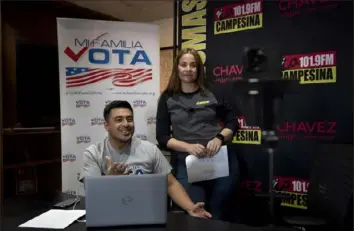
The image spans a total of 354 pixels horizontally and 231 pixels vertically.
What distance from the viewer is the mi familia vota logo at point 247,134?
271 centimetres

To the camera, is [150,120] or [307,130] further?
[150,120]

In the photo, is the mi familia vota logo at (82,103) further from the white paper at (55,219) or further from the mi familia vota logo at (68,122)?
the white paper at (55,219)

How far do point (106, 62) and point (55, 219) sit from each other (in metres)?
1.83

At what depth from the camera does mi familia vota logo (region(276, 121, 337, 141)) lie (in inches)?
93.3

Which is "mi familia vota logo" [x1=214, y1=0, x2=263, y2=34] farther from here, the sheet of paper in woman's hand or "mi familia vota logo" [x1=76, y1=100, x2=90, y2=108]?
"mi familia vota logo" [x1=76, y1=100, x2=90, y2=108]

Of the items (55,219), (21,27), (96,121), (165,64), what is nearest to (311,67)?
(96,121)

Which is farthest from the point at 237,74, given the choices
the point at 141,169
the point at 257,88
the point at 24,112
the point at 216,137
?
the point at 24,112

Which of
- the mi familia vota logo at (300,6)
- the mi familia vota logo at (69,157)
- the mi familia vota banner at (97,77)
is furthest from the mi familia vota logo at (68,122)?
the mi familia vota logo at (300,6)

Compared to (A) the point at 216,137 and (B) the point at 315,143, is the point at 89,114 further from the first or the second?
(B) the point at 315,143

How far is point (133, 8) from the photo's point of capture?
3.87m

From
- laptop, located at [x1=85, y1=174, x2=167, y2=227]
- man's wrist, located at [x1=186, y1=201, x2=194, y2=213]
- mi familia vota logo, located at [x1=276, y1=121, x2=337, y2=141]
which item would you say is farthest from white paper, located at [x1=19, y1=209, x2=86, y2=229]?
mi familia vota logo, located at [x1=276, y1=121, x2=337, y2=141]

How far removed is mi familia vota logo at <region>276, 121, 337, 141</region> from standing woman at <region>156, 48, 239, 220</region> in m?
0.50

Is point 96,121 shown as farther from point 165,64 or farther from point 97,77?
point 165,64

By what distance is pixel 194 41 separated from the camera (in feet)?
9.84
